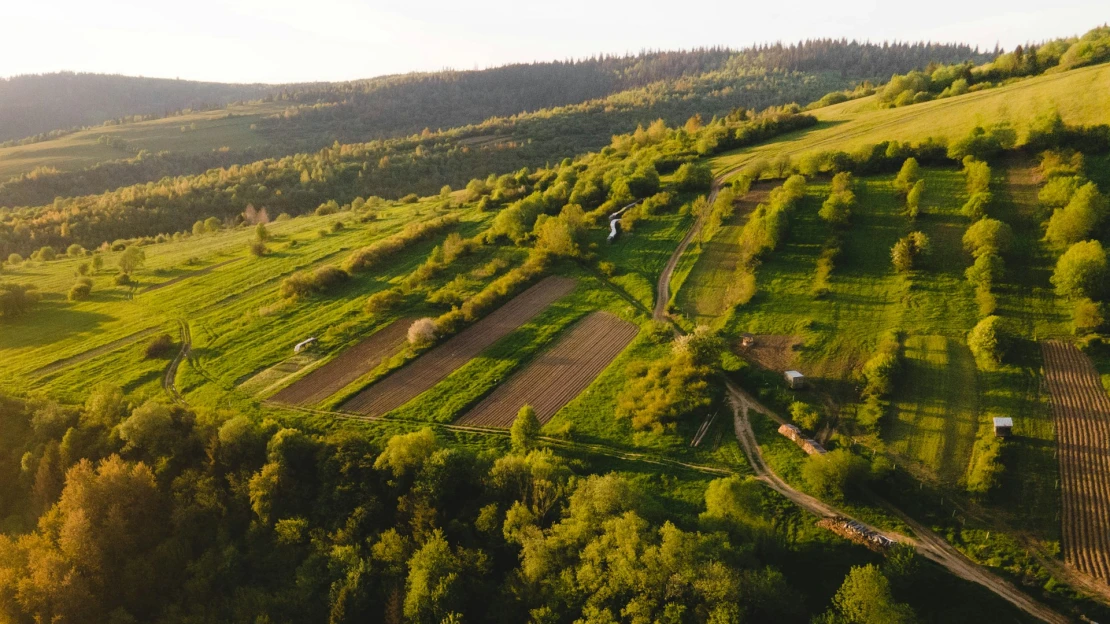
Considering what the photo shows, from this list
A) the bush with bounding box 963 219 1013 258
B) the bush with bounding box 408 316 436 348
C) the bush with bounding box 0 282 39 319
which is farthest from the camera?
the bush with bounding box 0 282 39 319

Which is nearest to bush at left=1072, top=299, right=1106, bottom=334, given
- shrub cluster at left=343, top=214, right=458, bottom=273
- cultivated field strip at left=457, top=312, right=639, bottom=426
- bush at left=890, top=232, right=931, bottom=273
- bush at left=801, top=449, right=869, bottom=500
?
bush at left=890, top=232, right=931, bottom=273

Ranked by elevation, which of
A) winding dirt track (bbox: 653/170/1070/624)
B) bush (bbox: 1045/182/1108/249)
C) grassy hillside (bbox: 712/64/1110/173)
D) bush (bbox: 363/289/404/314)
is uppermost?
grassy hillside (bbox: 712/64/1110/173)

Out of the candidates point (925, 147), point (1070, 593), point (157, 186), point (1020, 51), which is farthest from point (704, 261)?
point (157, 186)

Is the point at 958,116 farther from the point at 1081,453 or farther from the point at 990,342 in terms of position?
the point at 1081,453

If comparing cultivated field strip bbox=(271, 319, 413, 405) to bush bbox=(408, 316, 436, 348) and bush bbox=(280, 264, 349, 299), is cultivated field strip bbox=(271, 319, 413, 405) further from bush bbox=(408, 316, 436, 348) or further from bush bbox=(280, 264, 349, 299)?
bush bbox=(280, 264, 349, 299)

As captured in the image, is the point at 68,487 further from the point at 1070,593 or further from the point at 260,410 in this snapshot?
the point at 1070,593

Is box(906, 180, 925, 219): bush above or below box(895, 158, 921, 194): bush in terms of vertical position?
below

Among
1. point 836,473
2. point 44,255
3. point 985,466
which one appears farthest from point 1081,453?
point 44,255
